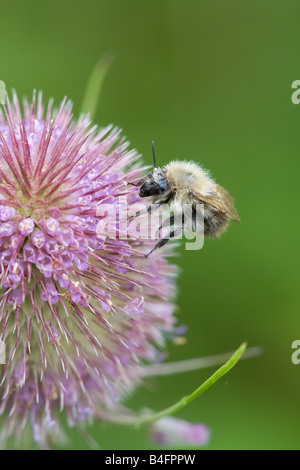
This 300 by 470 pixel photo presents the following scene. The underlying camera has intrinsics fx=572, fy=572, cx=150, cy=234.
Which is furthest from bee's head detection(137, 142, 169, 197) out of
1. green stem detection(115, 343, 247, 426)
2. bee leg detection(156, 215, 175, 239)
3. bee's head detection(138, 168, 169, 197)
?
green stem detection(115, 343, 247, 426)

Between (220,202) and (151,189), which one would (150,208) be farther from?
(220,202)

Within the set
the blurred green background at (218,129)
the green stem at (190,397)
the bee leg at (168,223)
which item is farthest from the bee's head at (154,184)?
the blurred green background at (218,129)

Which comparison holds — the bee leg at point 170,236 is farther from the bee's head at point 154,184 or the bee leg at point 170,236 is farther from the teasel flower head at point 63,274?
the bee's head at point 154,184

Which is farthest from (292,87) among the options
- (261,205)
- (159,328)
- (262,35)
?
(159,328)

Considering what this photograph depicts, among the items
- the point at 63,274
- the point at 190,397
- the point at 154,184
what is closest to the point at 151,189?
the point at 154,184
